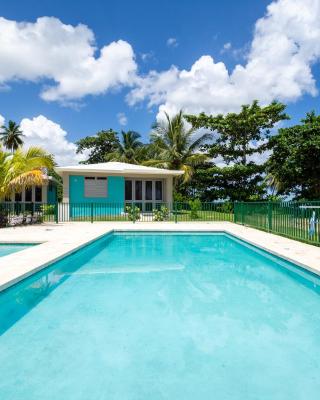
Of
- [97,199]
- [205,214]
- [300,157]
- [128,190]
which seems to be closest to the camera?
[300,157]

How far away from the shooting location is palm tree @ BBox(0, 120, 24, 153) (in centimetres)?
4984

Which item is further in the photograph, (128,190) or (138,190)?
(138,190)

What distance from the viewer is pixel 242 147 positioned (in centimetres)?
2716

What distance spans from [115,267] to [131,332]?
163 inches

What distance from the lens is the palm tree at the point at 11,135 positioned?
4984cm

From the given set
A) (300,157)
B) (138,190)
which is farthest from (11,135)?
(300,157)

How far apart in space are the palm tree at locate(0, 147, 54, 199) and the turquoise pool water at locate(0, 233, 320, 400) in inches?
348

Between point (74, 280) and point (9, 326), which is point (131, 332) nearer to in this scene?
point (9, 326)

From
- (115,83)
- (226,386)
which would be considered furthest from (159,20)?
(226,386)

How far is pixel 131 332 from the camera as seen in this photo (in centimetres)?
436

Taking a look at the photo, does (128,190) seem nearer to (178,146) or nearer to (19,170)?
(19,170)

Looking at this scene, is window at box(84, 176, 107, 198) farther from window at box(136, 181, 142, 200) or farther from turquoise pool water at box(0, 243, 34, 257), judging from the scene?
turquoise pool water at box(0, 243, 34, 257)

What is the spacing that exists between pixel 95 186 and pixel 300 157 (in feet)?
43.3

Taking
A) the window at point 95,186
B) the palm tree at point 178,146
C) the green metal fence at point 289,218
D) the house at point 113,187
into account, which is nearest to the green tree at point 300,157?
the green metal fence at point 289,218
